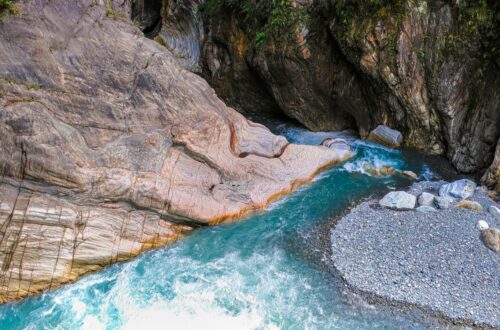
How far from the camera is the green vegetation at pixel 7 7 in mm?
9473

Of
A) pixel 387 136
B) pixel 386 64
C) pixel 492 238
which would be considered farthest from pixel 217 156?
pixel 492 238

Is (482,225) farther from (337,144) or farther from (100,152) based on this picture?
(100,152)

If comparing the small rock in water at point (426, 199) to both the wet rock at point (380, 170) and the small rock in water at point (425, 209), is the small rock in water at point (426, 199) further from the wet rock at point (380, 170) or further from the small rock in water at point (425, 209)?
the wet rock at point (380, 170)

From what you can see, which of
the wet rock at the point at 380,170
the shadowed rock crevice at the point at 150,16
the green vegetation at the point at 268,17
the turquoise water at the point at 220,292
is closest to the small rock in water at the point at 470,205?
the wet rock at the point at 380,170

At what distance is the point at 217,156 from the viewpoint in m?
11.3

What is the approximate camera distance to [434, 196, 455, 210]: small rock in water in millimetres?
10362

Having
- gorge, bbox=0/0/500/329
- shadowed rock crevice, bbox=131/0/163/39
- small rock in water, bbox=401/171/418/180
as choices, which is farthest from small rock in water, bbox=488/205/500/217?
shadowed rock crevice, bbox=131/0/163/39

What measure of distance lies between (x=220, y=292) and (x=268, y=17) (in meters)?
10.1

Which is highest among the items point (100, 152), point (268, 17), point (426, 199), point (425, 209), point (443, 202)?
point (268, 17)

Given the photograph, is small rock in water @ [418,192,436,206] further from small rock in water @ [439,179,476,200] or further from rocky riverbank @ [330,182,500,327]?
small rock in water @ [439,179,476,200]

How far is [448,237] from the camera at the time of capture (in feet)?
30.2

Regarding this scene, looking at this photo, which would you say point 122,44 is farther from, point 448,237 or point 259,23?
point 448,237

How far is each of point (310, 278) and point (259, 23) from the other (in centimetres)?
1012

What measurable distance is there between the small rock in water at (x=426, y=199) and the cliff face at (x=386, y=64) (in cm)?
197
